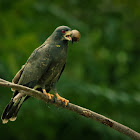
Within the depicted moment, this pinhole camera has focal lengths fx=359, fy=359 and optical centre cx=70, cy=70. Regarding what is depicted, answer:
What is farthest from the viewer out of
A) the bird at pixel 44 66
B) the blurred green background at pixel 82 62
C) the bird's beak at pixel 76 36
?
the blurred green background at pixel 82 62

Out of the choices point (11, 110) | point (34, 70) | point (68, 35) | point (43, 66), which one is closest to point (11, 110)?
point (11, 110)

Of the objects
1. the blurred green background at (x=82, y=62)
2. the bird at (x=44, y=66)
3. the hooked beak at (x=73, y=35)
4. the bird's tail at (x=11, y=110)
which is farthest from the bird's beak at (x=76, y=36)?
the blurred green background at (x=82, y=62)

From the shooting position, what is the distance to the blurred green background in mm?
7559

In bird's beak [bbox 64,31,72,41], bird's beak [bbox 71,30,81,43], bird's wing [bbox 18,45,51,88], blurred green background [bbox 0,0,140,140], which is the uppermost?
bird's beak [bbox 71,30,81,43]

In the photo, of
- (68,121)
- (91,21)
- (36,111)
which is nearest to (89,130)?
(68,121)

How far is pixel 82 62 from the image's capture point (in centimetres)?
902

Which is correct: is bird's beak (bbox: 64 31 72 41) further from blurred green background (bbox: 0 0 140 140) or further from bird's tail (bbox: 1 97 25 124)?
blurred green background (bbox: 0 0 140 140)

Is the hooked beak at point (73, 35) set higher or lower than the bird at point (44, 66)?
higher

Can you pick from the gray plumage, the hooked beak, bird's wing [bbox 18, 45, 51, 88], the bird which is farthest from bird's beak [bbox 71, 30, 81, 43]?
bird's wing [bbox 18, 45, 51, 88]

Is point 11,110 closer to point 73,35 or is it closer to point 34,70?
point 34,70

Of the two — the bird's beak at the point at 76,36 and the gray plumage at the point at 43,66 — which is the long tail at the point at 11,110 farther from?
the bird's beak at the point at 76,36

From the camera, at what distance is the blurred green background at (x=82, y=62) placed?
7.56m

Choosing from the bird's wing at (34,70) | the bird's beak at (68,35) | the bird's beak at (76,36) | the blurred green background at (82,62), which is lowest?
the blurred green background at (82,62)

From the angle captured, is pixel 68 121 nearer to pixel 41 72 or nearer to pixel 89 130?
pixel 89 130
